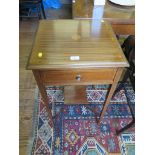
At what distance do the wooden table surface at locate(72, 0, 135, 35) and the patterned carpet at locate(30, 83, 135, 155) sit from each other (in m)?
0.61

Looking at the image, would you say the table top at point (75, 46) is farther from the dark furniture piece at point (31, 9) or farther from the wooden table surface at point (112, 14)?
the dark furniture piece at point (31, 9)

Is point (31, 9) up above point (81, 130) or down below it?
above

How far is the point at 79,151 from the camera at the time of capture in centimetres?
112

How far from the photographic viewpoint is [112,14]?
106 cm

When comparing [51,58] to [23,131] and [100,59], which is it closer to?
[100,59]

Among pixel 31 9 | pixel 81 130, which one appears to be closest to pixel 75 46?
pixel 81 130

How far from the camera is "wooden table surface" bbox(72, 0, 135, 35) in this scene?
3.38 feet

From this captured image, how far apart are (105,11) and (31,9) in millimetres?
1476

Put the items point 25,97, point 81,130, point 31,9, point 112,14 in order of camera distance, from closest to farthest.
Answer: point 112,14 < point 81,130 < point 25,97 < point 31,9

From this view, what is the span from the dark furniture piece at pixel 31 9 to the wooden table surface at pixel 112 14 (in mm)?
1164

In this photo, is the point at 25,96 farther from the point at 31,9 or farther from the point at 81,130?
the point at 31,9

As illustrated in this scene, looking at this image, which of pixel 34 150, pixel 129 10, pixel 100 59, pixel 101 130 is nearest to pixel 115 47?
pixel 100 59

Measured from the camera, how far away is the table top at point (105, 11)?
103 centimetres
